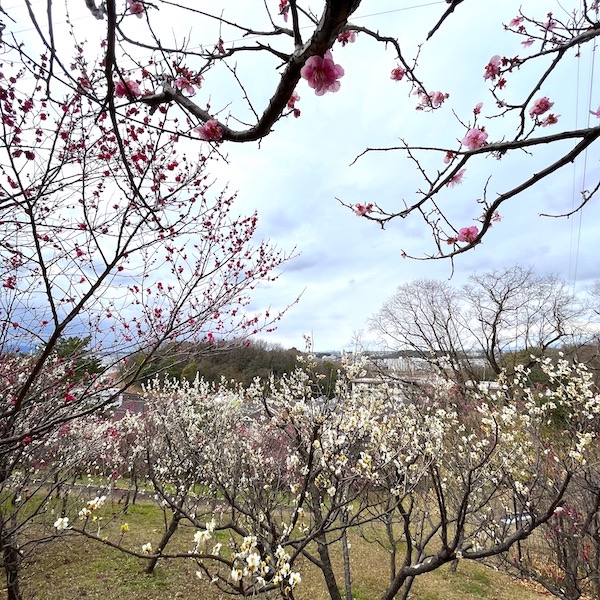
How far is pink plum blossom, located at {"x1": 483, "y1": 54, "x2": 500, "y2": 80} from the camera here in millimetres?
2180

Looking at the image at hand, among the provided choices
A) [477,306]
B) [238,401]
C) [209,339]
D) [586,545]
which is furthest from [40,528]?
[477,306]

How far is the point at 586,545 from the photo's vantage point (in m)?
5.00

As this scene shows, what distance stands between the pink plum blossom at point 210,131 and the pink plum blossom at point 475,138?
1.31 meters

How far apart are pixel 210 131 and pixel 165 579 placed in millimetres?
8068

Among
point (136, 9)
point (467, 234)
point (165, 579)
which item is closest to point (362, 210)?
point (467, 234)

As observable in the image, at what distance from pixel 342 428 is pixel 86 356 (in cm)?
332

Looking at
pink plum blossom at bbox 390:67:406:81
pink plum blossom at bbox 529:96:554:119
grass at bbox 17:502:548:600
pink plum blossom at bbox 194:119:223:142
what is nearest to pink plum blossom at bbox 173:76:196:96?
pink plum blossom at bbox 194:119:223:142

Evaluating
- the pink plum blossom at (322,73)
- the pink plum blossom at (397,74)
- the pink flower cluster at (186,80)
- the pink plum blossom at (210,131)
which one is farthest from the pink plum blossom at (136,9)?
the pink plum blossom at (397,74)

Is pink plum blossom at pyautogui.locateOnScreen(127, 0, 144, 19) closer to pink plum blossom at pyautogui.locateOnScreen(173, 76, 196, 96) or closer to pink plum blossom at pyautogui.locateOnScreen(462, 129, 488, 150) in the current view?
pink plum blossom at pyautogui.locateOnScreen(173, 76, 196, 96)

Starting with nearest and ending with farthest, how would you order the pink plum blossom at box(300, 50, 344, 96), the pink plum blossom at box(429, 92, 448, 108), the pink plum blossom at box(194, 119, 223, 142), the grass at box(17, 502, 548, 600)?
the pink plum blossom at box(300, 50, 344, 96)
the pink plum blossom at box(194, 119, 223, 142)
the pink plum blossom at box(429, 92, 448, 108)
the grass at box(17, 502, 548, 600)

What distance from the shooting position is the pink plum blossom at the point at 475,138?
189 cm

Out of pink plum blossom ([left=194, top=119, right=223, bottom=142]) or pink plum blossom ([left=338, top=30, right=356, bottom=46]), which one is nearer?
pink plum blossom ([left=194, top=119, right=223, bottom=142])

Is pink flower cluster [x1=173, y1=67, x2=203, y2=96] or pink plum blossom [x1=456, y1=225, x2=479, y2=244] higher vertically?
pink flower cluster [x1=173, y1=67, x2=203, y2=96]

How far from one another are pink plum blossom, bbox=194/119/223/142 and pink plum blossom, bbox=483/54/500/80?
1803 mm
